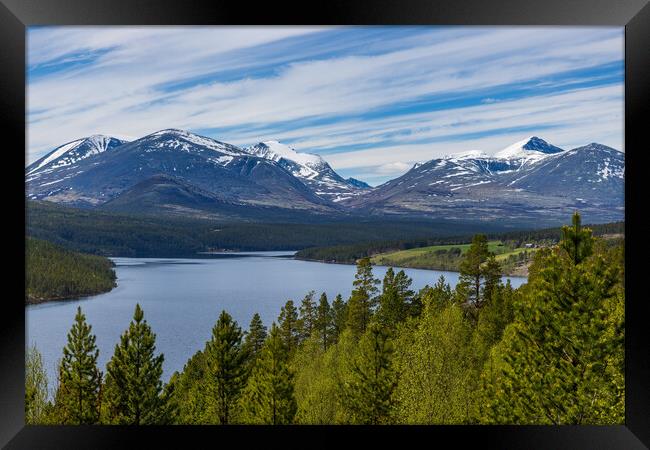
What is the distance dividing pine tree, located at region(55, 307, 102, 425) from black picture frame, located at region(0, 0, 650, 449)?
10.6 m

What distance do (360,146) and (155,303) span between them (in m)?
58.6

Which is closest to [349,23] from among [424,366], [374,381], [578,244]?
[578,244]

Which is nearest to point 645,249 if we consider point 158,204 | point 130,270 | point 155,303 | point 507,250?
point 155,303

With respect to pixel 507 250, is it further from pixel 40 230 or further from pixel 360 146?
pixel 40 230

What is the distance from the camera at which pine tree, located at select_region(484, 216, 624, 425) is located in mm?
Result: 8305

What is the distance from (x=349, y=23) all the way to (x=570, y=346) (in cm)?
610

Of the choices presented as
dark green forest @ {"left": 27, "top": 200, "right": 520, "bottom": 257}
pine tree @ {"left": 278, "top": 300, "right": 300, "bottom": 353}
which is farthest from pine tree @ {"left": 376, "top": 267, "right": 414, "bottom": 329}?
dark green forest @ {"left": 27, "top": 200, "right": 520, "bottom": 257}

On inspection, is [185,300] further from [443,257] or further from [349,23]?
[349,23]

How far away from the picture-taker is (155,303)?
1740 inches

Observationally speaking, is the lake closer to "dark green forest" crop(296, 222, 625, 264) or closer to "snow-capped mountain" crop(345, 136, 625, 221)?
"dark green forest" crop(296, 222, 625, 264)

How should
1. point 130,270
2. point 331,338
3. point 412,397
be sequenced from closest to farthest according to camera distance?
point 412,397 → point 331,338 → point 130,270

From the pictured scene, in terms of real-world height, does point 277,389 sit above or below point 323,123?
below

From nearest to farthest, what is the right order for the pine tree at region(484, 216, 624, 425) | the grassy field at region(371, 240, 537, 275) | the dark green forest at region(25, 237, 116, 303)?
the pine tree at region(484, 216, 624, 425) < the dark green forest at region(25, 237, 116, 303) < the grassy field at region(371, 240, 537, 275)

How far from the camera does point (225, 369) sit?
583 inches
